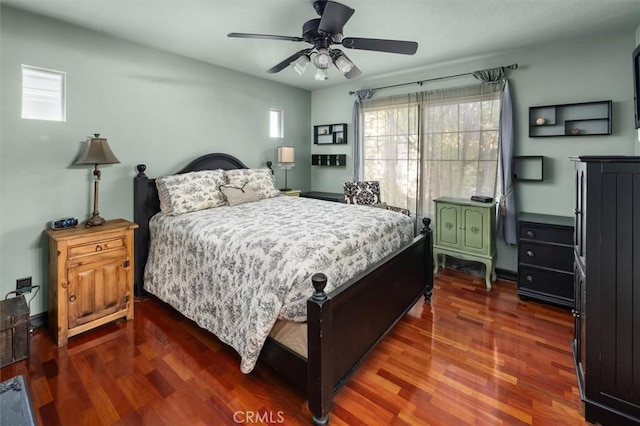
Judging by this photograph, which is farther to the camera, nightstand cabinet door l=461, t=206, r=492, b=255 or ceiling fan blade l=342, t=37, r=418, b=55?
nightstand cabinet door l=461, t=206, r=492, b=255

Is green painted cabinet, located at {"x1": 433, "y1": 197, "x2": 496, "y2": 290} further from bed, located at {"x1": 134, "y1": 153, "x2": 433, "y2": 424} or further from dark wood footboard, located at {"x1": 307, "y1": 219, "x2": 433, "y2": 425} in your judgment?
dark wood footboard, located at {"x1": 307, "y1": 219, "x2": 433, "y2": 425}

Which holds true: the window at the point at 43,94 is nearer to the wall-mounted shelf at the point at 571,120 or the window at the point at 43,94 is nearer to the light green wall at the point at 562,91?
the light green wall at the point at 562,91

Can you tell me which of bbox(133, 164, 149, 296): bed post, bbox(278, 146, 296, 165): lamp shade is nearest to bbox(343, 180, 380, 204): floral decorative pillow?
bbox(278, 146, 296, 165): lamp shade

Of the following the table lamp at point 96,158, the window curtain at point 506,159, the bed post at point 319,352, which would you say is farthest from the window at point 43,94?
the window curtain at point 506,159

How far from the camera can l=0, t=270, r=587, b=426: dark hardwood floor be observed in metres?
1.73

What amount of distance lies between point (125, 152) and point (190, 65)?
4.26ft

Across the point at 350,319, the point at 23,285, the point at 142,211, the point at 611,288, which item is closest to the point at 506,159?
the point at 611,288

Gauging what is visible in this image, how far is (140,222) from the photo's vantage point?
3203 mm

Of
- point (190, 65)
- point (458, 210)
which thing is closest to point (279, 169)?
point (190, 65)

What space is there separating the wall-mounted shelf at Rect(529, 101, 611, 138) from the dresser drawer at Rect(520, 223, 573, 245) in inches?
40.9

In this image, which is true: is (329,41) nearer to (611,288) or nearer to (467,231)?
(611,288)

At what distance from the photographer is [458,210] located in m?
3.67

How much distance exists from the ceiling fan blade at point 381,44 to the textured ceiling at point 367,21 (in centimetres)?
33

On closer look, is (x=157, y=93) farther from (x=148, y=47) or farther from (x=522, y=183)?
(x=522, y=183)
